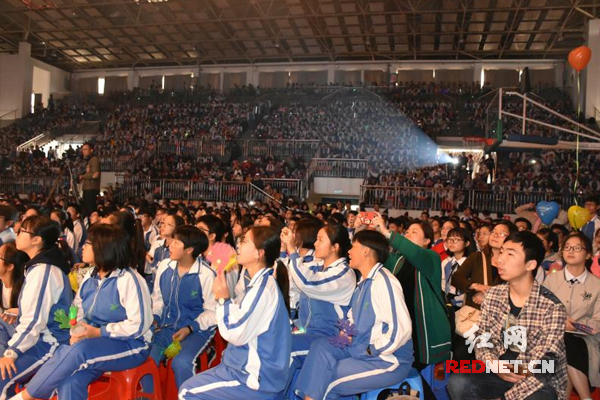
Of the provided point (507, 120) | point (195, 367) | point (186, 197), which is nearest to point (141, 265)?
point (195, 367)

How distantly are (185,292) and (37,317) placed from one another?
1.04 m

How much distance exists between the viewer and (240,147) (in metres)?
19.8

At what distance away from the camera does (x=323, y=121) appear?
2183cm

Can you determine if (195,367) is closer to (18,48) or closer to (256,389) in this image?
(256,389)

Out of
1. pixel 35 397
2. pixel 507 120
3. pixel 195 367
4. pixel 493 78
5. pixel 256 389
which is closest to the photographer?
pixel 256 389

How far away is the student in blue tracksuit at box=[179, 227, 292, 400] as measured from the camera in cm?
279

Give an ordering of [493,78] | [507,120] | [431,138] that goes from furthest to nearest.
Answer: [493,78], [431,138], [507,120]

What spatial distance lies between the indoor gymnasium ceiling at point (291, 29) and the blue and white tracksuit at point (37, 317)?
1748 cm

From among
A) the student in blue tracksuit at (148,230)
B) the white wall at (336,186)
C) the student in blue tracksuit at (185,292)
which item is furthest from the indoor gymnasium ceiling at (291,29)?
the student in blue tracksuit at (185,292)

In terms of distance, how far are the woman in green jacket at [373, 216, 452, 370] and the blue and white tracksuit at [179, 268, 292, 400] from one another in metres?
0.94

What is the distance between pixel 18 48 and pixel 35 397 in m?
26.4

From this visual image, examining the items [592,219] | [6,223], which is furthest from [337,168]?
[6,223]

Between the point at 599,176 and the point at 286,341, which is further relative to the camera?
the point at 599,176

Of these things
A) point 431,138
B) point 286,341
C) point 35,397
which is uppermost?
point 431,138
